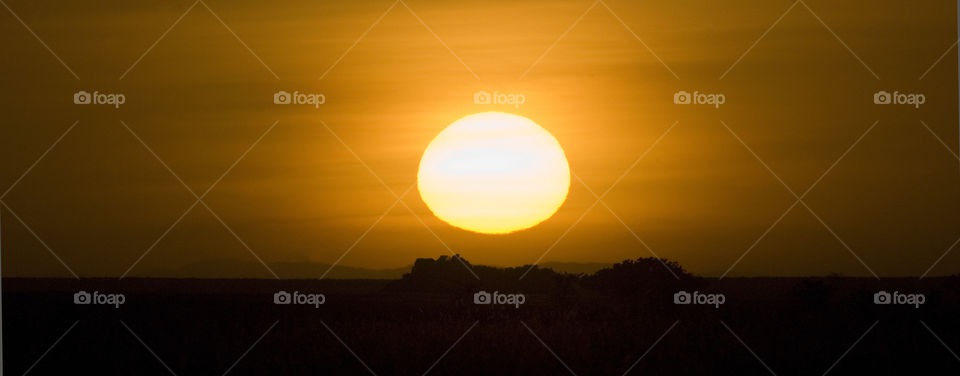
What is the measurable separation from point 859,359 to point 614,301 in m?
13.3

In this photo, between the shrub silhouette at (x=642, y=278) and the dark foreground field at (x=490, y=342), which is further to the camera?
the shrub silhouette at (x=642, y=278)

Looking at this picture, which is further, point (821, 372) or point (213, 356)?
point (213, 356)

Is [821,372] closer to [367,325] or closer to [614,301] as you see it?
[367,325]

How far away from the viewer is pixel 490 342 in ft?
61.9

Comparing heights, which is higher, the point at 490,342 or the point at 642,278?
the point at 642,278

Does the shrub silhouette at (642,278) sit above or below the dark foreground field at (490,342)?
above

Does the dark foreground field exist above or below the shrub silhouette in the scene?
below

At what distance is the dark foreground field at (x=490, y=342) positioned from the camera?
1689 cm

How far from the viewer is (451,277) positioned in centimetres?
4772

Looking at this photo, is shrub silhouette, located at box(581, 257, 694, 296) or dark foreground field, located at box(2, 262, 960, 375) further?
shrub silhouette, located at box(581, 257, 694, 296)

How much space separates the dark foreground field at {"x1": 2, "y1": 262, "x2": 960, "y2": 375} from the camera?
1689 centimetres

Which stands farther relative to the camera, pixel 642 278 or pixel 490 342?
pixel 642 278

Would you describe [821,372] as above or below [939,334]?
below

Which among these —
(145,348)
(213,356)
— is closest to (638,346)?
(213,356)
